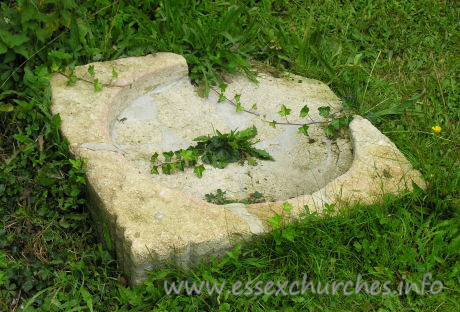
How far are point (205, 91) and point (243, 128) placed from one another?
0.37 m

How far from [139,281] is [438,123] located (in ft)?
7.75

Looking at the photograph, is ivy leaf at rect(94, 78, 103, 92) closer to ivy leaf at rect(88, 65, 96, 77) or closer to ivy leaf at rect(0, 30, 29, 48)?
ivy leaf at rect(88, 65, 96, 77)

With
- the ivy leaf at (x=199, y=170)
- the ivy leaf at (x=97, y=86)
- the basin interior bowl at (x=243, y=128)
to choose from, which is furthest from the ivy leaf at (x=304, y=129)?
the ivy leaf at (x=97, y=86)

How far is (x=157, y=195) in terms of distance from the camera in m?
2.58

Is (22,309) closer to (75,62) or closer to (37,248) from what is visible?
(37,248)

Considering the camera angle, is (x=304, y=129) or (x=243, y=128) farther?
(x=243, y=128)

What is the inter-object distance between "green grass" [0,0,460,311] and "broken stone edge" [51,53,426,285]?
0.08 metres

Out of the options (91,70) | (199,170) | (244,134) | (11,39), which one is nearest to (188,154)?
(199,170)

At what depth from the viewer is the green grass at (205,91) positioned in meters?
2.50

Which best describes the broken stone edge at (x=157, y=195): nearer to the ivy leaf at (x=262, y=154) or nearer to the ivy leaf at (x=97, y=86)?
the ivy leaf at (x=97, y=86)

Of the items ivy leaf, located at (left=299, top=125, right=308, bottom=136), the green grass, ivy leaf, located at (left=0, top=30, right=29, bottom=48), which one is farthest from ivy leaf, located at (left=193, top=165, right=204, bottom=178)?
ivy leaf, located at (left=0, top=30, right=29, bottom=48)

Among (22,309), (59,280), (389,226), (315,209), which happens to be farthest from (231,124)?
(22,309)

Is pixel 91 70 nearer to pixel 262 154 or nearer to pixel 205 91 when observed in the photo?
pixel 205 91

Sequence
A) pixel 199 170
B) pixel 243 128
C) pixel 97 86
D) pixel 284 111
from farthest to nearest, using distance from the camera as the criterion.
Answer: pixel 243 128
pixel 284 111
pixel 97 86
pixel 199 170
